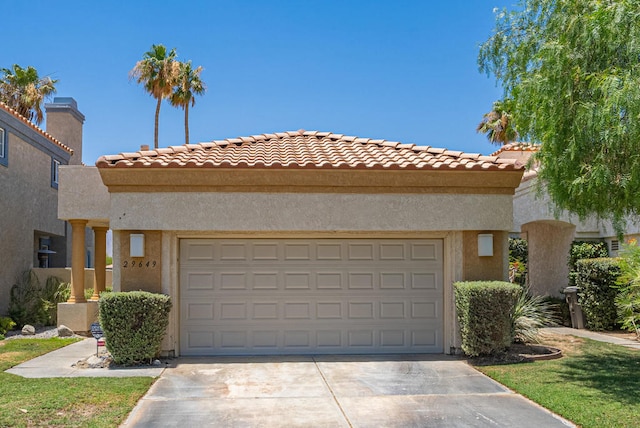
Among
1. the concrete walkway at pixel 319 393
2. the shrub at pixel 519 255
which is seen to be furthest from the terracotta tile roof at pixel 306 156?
the shrub at pixel 519 255

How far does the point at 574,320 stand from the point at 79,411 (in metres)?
13.0

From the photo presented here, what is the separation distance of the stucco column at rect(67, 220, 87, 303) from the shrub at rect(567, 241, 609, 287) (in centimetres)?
1289

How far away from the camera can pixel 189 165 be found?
11727 millimetres

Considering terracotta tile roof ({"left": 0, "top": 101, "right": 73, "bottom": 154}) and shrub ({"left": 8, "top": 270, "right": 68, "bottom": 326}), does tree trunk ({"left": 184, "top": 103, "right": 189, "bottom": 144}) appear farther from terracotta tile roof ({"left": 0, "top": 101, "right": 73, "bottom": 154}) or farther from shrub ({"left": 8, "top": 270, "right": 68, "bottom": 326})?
shrub ({"left": 8, "top": 270, "right": 68, "bottom": 326})

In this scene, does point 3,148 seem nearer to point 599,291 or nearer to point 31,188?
point 31,188

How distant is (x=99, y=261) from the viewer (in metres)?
17.7

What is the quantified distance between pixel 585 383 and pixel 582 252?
8961 mm

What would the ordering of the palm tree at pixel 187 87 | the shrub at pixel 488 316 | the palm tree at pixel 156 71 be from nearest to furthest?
1. the shrub at pixel 488 316
2. the palm tree at pixel 156 71
3. the palm tree at pixel 187 87

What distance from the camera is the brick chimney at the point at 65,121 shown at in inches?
938

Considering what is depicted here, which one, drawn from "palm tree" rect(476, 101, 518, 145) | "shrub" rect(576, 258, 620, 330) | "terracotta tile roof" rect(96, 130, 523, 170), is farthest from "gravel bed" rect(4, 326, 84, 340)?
"palm tree" rect(476, 101, 518, 145)

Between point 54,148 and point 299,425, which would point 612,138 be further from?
point 54,148

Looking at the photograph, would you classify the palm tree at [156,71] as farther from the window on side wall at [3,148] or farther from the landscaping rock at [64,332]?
the landscaping rock at [64,332]

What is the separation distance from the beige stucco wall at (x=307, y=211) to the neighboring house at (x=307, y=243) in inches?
0.7

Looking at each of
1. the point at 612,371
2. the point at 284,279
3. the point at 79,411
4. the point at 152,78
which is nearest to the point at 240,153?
the point at 284,279
